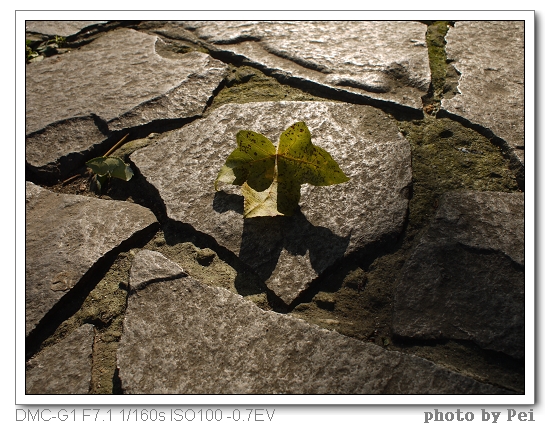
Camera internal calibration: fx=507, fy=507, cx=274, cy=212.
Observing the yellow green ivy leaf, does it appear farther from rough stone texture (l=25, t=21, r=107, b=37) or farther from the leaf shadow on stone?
rough stone texture (l=25, t=21, r=107, b=37)

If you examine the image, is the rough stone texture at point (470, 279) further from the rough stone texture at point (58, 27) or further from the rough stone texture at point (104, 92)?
the rough stone texture at point (58, 27)

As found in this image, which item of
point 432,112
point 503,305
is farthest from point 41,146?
point 503,305

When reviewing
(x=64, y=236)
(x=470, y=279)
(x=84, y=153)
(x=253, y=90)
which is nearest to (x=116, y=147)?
(x=84, y=153)

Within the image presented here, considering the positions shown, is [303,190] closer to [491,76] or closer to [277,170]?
[277,170]

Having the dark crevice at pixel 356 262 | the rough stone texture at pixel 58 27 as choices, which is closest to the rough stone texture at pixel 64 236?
the dark crevice at pixel 356 262

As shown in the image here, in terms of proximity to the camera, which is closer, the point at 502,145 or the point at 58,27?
the point at 502,145

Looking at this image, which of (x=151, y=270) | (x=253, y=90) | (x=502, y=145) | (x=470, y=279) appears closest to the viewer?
(x=470, y=279)

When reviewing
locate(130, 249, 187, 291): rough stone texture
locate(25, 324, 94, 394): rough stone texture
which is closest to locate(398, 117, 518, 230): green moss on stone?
locate(130, 249, 187, 291): rough stone texture
